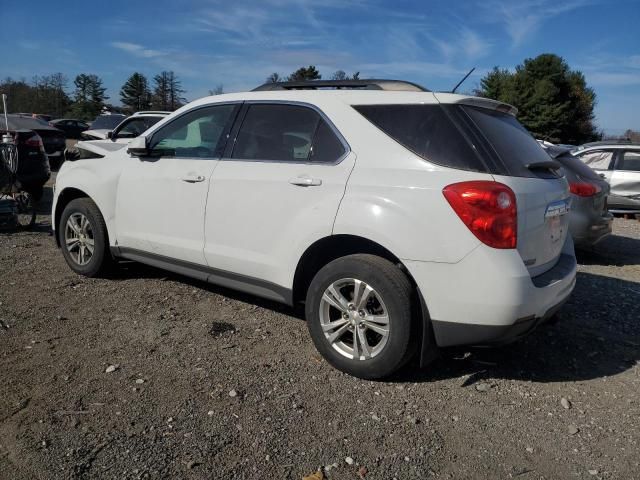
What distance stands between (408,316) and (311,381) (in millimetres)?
771

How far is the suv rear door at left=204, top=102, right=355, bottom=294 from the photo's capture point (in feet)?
11.5

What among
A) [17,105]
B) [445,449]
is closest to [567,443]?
[445,449]

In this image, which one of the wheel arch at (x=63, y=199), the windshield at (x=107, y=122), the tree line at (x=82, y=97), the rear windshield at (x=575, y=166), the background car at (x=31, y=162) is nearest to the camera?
the wheel arch at (x=63, y=199)

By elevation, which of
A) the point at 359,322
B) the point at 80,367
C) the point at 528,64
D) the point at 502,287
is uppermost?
the point at 528,64

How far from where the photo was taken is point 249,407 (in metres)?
3.08

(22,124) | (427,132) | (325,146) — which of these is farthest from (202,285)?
(22,124)

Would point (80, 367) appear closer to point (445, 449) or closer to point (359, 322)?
point (359, 322)

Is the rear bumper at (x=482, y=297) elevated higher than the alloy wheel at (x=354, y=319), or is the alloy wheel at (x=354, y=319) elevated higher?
the rear bumper at (x=482, y=297)

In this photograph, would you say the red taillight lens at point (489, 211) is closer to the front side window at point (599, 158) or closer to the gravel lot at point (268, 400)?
the gravel lot at point (268, 400)

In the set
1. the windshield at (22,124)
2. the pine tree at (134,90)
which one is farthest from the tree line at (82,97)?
the windshield at (22,124)

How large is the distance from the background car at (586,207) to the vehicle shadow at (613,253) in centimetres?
46

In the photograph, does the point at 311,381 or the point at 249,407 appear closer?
the point at 249,407

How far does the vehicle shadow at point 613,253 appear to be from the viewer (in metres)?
7.13

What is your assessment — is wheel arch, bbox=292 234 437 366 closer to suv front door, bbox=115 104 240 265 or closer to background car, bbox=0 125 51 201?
suv front door, bbox=115 104 240 265
